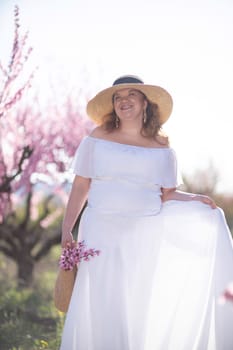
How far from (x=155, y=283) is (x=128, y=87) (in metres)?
1.32

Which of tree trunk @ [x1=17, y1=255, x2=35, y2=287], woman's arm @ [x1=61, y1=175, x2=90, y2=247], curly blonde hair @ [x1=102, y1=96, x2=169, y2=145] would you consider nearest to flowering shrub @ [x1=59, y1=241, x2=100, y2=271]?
woman's arm @ [x1=61, y1=175, x2=90, y2=247]

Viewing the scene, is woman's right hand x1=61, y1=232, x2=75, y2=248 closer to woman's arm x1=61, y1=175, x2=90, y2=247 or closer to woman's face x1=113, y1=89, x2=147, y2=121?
woman's arm x1=61, y1=175, x2=90, y2=247

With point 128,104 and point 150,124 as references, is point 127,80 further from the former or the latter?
point 150,124

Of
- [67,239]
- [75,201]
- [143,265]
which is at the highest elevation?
[75,201]

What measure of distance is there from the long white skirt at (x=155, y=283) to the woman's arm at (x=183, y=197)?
37 millimetres

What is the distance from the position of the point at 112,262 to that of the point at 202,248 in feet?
2.03

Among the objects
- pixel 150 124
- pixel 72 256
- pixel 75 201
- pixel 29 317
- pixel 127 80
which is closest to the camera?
pixel 72 256

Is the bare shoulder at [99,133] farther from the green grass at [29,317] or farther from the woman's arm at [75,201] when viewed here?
the green grass at [29,317]

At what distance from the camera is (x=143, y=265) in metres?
3.90

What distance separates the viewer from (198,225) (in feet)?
13.1

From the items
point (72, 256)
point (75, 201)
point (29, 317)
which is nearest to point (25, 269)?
point (29, 317)

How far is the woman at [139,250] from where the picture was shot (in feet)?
12.3

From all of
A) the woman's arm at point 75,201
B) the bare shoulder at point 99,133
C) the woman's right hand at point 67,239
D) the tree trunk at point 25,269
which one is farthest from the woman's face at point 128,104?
the tree trunk at point 25,269

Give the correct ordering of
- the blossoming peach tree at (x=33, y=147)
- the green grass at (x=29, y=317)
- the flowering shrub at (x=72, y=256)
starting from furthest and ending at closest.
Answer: the blossoming peach tree at (x=33, y=147) → the green grass at (x=29, y=317) → the flowering shrub at (x=72, y=256)
